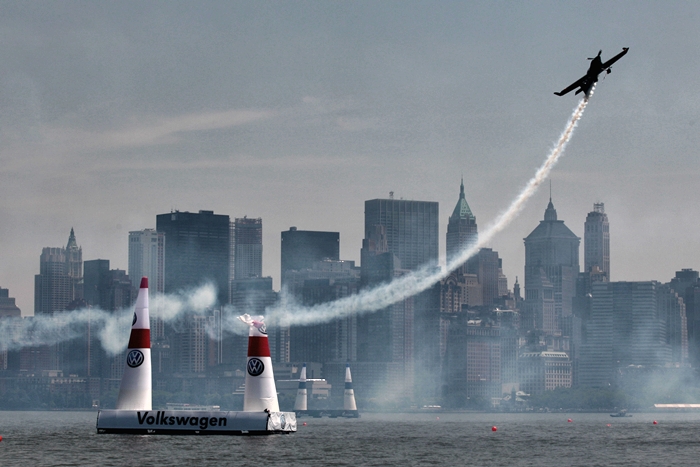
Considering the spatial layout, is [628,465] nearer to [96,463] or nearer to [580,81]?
[580,81]

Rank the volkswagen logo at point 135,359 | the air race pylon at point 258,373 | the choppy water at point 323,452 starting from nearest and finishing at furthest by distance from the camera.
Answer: the choppy water at point 323,452 → the air race pylon at point 258,373 → the volkswagen logo at point 135,359

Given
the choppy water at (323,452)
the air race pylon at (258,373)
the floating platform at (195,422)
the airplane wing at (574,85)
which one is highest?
the airplane wing at (574,85)

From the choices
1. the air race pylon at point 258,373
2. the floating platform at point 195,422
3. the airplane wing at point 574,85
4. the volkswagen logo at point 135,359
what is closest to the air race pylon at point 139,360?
the volkswagen logo at point 135,359

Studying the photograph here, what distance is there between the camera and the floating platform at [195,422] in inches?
3851

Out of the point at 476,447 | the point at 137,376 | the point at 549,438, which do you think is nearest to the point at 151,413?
the point at 137,376

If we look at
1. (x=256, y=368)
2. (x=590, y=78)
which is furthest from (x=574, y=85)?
(x=256, y=368)

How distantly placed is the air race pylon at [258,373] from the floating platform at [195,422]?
78 cm

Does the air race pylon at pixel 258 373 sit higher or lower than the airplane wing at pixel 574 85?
lower

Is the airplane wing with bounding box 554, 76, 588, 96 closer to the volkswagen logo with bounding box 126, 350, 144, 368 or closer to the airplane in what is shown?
the airplane

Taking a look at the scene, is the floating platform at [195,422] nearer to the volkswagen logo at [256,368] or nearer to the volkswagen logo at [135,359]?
the volkswagen logo at [256,368]

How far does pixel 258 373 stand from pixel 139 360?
8356 millimetres

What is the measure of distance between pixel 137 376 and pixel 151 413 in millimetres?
2770

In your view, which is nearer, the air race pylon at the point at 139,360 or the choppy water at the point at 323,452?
the choppy water at the point at 323,452

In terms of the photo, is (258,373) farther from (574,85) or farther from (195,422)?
(574,85)
